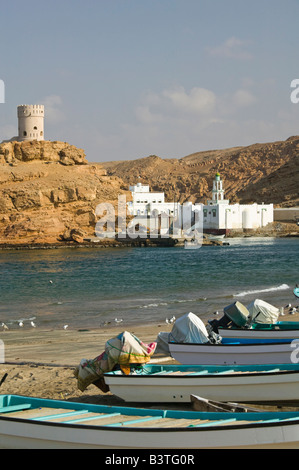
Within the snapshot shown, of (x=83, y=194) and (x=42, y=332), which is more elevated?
(x=83, y=194)

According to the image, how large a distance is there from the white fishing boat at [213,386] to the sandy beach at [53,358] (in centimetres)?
68

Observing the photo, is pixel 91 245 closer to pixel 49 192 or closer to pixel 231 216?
pixel 49 192

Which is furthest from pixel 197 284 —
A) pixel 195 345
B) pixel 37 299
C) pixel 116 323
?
Result: pixel 195 345

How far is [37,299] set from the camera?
25797 millimetres

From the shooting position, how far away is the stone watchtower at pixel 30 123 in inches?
3226

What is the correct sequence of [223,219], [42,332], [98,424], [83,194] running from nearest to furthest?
[98,424]
[42,332]
[83,194]
[223,219]

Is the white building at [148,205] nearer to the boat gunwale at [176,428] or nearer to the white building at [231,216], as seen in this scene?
the white building at [231,216]

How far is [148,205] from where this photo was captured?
81.6 m

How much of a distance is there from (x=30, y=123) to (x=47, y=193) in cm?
1787

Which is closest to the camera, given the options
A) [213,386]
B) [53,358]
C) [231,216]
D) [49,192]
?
[213,386]

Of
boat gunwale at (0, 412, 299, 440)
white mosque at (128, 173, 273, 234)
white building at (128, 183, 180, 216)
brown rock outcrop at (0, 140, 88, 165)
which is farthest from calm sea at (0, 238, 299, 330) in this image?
white mosque at (128, 173, 273, 234)

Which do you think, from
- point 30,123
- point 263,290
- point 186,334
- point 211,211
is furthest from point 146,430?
point 30,123
